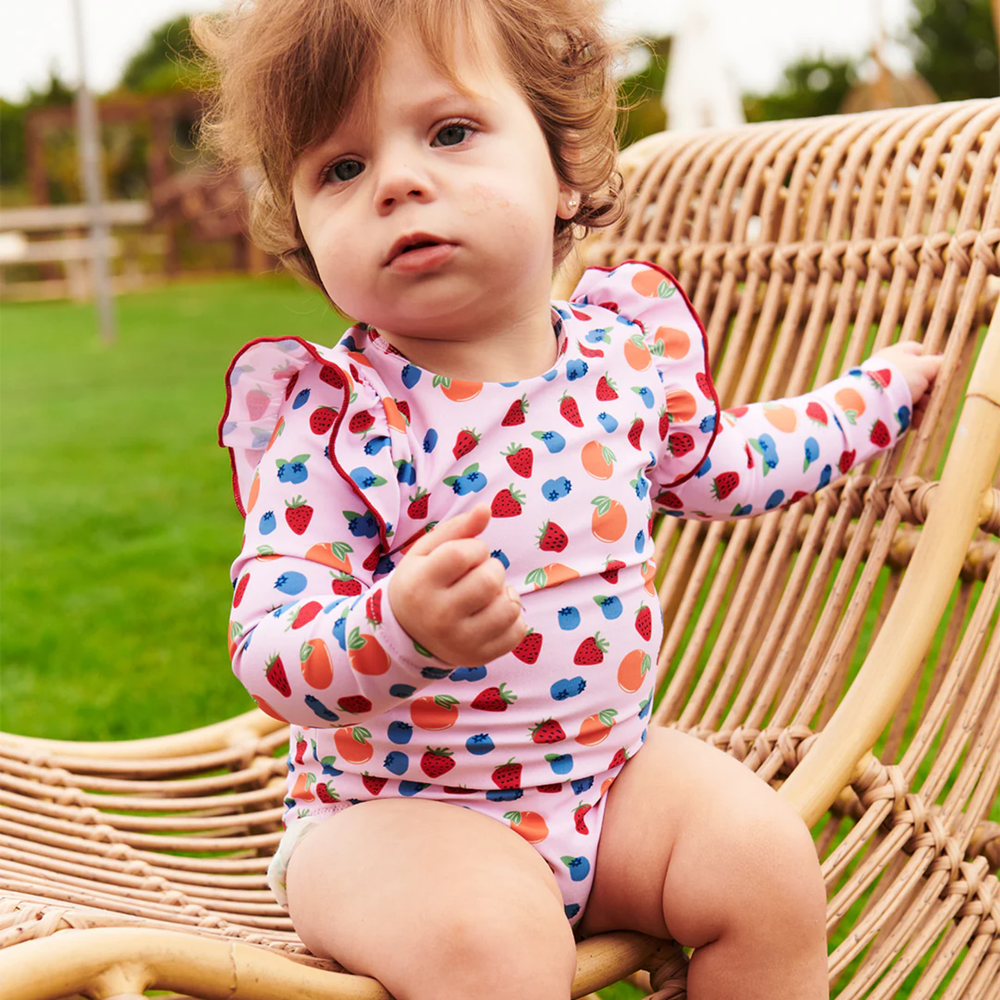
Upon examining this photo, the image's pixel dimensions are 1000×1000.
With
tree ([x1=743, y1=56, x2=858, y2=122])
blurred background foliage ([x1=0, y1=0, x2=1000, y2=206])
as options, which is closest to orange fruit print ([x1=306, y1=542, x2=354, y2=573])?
tree ([x1=743, y1=56, x2=858, y2=122])

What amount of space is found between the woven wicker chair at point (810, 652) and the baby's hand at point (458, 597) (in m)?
0.28

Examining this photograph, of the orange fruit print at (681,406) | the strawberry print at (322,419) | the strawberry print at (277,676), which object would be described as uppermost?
the strawberry print at (322,419)

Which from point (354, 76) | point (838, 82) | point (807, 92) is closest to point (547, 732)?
point (354, 76)

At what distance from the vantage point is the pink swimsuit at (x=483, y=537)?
1106 millimetres

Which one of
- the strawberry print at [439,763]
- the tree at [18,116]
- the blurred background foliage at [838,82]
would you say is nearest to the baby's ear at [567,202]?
the strawberry print at [439,763]

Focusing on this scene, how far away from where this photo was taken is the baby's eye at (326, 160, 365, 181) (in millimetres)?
1163

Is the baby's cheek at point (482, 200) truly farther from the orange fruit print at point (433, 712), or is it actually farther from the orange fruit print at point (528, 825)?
the orange fruit print at point (528, 825)

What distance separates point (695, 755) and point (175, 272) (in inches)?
630

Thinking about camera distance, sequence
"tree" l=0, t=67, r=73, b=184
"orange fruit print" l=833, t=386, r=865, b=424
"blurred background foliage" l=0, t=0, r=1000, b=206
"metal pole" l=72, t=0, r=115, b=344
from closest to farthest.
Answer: "orange fruit print" l=833, t=386, r=865, b=424 → "metal pole" l=72, t=0, r=115, b=344 → "blurred background foliage" l=0, t=0, r=1000, b=206 → "tree" l=0, t=67, r=73, b=184

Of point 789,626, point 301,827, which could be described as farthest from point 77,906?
point 789,626

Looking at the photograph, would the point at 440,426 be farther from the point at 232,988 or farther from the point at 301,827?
the point at 232,988

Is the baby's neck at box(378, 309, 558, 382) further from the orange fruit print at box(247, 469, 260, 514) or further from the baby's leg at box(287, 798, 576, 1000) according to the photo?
the baby's leg at box(287, 798, 576, 1000)

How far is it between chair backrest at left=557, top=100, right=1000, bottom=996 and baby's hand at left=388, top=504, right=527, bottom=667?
0.52 meters

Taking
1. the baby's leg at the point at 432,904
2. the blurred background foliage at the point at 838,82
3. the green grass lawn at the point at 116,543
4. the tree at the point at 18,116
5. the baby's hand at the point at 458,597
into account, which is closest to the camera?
the baby's hand at the point at 458,597
